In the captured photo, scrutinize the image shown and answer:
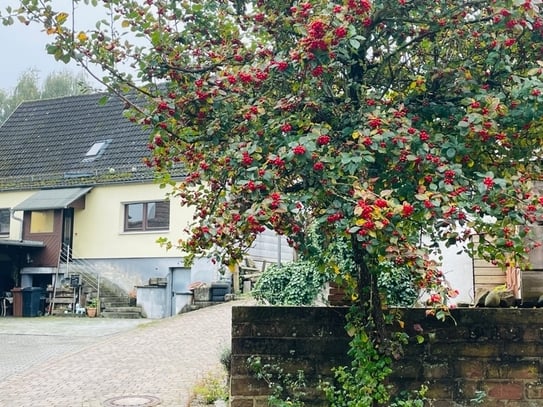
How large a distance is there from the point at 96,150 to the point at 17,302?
6.80 metres

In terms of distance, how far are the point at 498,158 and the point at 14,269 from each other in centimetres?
2197

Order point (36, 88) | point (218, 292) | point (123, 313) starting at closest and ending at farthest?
1. point (218, 292)
2. point (123, 313)
3. point (36, 88)

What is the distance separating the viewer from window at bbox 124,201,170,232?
22.3m

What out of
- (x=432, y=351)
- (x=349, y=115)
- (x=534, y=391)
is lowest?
(x=534, y=391)

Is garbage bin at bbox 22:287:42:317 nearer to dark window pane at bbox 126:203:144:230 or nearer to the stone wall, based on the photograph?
dark window pane at bbox 126:203:144:230

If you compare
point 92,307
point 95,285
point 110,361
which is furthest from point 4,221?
point 110,361

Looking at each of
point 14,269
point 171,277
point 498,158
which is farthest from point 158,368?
point 14,269

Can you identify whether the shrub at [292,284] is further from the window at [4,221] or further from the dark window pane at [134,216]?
the window at [4,221]

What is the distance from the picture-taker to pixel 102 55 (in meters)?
4.99

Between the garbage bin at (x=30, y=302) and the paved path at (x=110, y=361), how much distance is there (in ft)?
12.9

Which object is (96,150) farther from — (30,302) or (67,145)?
(30,302)

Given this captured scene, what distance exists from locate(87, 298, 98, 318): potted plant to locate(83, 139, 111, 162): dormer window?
601cm

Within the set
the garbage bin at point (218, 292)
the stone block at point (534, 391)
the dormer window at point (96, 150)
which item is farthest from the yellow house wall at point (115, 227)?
the stone block at point (534, 391)

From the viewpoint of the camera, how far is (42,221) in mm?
23906
